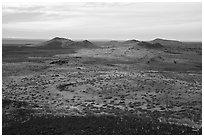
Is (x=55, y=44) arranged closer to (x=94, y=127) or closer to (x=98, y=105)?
(x=98, y=105)

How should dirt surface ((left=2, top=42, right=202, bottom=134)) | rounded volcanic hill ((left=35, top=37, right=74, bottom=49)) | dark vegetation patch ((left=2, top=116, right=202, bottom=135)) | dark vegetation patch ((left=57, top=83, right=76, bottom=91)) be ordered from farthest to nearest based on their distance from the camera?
1. rounded volcanic hill ((left=35, top=37, right=74, bottom=49))
2. dark vegetation patch ((left=57, top=83, right=76, bottom=91))
3. dirt surface ((left=2, top=42, right=202, bottom=134))
4. dark vegetation patch ((left=2, top=116, right=202, bottom=135))

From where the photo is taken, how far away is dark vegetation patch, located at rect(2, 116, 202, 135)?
53.2ft

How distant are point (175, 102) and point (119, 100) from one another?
204 inches

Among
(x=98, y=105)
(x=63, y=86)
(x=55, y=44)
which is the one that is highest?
(x=55, y=44)

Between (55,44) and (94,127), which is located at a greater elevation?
(55,44)

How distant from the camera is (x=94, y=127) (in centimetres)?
1697

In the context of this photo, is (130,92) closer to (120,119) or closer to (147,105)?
(147,105)

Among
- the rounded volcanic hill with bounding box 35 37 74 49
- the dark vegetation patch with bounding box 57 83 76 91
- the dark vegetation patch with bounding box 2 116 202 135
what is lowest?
the dark vegetation patch with bounding box 2 116 202 135

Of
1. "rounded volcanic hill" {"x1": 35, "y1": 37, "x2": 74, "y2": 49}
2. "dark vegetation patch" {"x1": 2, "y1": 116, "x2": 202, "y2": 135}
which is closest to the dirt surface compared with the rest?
"dark vegetation patch" {"x1": 2, "y1": 116, "x2": 202, "y2": 135}

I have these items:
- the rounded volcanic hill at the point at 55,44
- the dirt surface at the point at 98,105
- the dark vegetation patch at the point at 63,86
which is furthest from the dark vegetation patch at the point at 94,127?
the rounded volcanic hill at the point at 55,44

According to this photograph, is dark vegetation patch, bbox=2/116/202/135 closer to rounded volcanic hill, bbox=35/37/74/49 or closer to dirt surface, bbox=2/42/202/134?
dirt surface, bbox=2/42/202/134

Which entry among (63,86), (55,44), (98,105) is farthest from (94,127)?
(55,44)

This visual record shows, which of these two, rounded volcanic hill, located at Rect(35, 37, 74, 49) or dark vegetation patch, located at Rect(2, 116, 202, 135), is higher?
rounded volcanic hill, located at Rect(35, 37, 74, 49)

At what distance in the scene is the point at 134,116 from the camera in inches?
798
